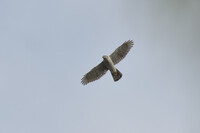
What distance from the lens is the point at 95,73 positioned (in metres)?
30.6

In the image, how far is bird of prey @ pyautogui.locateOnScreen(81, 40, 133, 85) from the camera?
2970cm

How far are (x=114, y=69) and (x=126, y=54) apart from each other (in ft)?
5.53

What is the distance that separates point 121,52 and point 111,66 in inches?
63.6

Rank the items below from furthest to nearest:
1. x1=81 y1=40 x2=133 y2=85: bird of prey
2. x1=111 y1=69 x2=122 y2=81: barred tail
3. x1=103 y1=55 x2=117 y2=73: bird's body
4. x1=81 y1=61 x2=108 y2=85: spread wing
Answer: x1=81 y1=61 x2=108 y2=85: spread wing
x1=111 y1=69 x2=122 y2=81: barred tail
x1=81 y1=40 x2=133 y2=85: bird of prey
x1=103 y1=55 x2=117 y2=73: bird's body

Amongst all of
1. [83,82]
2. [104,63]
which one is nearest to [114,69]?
[104,63]

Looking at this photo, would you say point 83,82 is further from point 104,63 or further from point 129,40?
point 129,40

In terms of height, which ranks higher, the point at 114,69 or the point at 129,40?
the point at 129,40

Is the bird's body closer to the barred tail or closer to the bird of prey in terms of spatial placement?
the bird of prey

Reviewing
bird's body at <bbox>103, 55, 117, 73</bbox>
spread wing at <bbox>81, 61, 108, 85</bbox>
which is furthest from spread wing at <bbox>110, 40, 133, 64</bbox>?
spread wing at <bbox>81, 61, 108, 85</bbox>

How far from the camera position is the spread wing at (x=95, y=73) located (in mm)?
30422

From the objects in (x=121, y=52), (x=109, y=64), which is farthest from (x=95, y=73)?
(x=121, y=52)

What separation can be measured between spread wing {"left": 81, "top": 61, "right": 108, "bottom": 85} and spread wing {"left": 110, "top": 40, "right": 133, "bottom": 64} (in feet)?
3.62

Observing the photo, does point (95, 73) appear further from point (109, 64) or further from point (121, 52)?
point (121, 52)

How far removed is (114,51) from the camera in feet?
99.0
